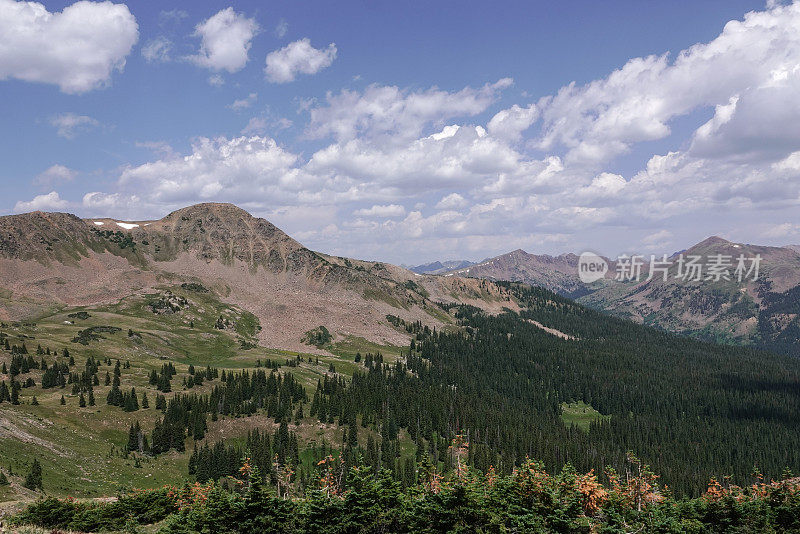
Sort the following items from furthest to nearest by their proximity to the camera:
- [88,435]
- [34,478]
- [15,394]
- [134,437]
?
[134,437] → [15,394] → [88,435] → [34,478]

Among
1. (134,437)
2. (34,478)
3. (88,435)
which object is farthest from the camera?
(134,437)

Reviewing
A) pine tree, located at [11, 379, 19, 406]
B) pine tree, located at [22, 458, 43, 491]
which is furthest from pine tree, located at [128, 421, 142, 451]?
pine tree, located at [22, 458, 43, 491]

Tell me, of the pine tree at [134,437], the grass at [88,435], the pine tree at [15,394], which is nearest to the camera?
the grass at [88,435]

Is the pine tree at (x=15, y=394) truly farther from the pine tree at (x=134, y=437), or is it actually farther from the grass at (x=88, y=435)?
the pine tree at (x=134, y=437)

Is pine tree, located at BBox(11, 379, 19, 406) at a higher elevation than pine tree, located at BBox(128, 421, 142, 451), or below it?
higher

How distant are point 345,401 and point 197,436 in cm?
5787

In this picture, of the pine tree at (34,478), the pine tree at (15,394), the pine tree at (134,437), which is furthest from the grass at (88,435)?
the pine tree at (134,437)

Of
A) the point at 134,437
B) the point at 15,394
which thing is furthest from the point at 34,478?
the point at 15,394

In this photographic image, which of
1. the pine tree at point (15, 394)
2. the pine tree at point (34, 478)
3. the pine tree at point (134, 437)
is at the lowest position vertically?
the pine tree at point (134, 437)

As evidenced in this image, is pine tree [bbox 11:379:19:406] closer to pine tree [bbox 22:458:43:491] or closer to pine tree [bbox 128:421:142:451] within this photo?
pine tree [bbox 128:421:142:451]

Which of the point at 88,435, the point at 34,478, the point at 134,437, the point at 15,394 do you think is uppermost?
the point at 34,478

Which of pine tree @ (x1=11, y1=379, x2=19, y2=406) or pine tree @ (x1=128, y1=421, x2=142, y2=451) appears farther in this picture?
pine tree @ (x1=128, y1=421, x2=142, y2=451)

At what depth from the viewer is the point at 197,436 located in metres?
140

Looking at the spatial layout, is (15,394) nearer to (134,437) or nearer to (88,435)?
(88,435)
